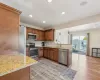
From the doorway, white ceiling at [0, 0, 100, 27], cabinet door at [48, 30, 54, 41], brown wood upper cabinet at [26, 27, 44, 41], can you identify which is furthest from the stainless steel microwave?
the doorway

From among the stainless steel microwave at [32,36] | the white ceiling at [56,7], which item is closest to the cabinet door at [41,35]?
the stainless steel microwave at [32,36]

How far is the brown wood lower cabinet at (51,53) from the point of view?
4.51 meters

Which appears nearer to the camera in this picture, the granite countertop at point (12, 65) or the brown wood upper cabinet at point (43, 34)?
the granite countertop at point (12, 65)

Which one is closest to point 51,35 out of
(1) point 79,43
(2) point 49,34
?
(2) point 49,34

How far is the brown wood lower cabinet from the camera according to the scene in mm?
4512

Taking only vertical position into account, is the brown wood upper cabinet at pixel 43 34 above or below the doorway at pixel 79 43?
above

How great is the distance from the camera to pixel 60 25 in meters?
4.94

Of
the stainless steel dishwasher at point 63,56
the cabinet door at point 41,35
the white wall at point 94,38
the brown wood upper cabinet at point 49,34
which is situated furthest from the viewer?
the white wall at point 94,38

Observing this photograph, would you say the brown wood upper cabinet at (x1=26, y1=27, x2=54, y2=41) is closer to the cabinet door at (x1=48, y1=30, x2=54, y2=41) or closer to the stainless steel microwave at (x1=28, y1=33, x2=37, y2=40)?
the cabinet door at (x1=48, y1=30, x2=54, y2=41)

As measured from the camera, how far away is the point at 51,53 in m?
4.88

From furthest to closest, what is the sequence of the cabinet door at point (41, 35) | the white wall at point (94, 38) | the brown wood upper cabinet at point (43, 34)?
the white wall at point (94, 38), the cabinet door at point (41, 35), the brown wood upper cabinet at point (43, 34)

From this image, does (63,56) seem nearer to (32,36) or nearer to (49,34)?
(49,34)

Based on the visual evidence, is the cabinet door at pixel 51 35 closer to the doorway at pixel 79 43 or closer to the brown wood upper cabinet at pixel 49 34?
the brown wood upper cabinet at pixel 49 34

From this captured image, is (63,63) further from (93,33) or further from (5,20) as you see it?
(93,33)
